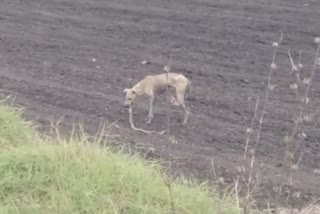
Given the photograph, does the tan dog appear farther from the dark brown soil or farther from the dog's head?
the dark brown soil

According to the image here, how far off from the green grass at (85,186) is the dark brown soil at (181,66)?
1.70 ft

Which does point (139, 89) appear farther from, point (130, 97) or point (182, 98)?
point (182, 98)

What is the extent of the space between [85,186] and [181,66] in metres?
4.40

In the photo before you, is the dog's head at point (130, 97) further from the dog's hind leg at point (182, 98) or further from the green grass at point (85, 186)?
the green grass at point (85, 186)

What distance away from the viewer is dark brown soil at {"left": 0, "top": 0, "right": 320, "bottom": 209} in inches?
277

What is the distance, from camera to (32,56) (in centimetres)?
1006

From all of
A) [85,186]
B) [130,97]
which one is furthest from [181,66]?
[85,186]

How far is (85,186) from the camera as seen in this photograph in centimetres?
536

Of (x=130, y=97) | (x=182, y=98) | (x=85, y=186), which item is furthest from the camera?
(x=130, y=97)

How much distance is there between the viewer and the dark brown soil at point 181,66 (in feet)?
23.1

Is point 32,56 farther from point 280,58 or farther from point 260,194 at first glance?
point 260,194

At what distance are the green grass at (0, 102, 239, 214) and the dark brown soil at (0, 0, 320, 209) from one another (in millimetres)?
517

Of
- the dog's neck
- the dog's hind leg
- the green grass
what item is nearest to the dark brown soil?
the dog's hind leg

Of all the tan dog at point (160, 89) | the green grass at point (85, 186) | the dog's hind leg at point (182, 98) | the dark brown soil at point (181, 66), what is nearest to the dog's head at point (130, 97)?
the tan dog at point (160, 89)
